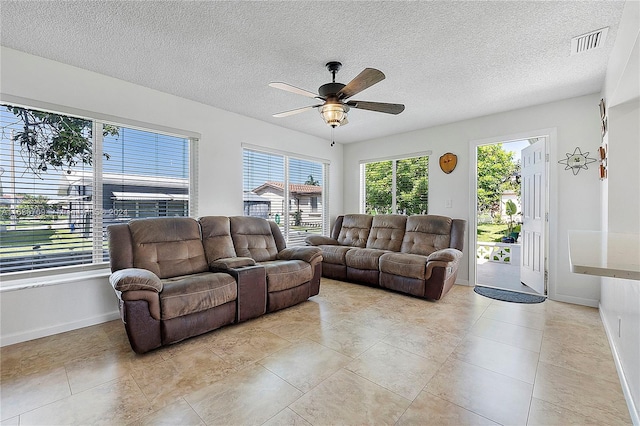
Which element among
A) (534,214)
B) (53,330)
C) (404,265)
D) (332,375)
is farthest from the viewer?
(534,214)

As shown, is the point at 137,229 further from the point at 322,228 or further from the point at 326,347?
the point at 322,228

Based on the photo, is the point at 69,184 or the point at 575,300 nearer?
the point at 69,184

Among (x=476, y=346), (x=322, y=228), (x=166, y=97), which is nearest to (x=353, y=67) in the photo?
(x=166, y=97)

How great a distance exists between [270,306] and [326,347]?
96 centimetres

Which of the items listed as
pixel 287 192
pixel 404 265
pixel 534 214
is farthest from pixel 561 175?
pixel 287 192

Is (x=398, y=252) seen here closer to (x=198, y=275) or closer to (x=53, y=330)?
(x=198, y=275)

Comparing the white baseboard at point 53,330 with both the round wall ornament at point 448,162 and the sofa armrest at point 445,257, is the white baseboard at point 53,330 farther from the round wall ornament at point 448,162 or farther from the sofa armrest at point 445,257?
the round wall ornament at point 448,162

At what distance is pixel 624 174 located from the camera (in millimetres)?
2500

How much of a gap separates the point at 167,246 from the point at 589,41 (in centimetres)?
416

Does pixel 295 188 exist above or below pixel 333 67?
below

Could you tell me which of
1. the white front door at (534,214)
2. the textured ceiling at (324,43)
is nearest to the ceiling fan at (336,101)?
the textured ceiling at (324,43)

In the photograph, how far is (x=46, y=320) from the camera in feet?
8.58

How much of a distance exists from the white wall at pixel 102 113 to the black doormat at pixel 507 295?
3.63 m

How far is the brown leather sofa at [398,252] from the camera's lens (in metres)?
3.58
